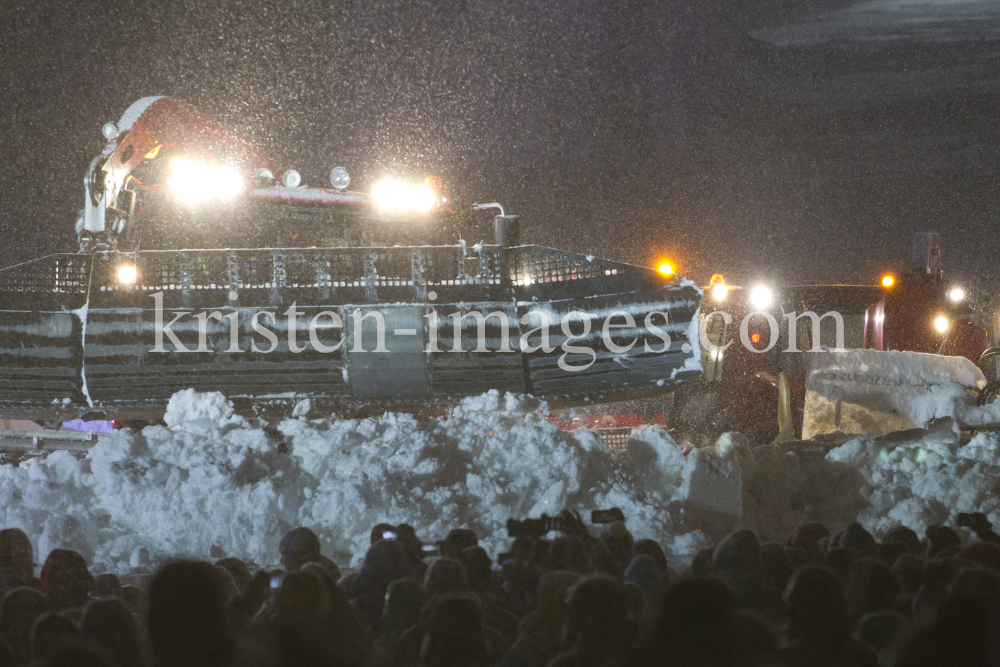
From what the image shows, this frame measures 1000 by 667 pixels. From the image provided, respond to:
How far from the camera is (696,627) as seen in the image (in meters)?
2.26

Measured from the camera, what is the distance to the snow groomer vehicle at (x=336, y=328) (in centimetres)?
581

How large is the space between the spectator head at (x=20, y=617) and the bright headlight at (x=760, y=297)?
5.94 m

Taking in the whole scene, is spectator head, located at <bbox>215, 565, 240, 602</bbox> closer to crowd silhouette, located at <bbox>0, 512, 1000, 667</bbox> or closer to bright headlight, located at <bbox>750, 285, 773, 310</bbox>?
crowd silhouette, located at <bbox>0, 512, 1000, 667</bbox>

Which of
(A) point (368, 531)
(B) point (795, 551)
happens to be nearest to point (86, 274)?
(A) point (368, 531)

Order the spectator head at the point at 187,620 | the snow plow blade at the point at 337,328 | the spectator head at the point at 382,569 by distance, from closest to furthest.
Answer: the spectator head at the point at 187,620, the spectator head at the point at 382,569, the snow plow blade at the point at 337,328

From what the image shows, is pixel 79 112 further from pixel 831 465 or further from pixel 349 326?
pixel 831 465

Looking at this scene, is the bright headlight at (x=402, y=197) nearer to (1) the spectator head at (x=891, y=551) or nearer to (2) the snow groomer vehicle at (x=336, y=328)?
(2) the snow groomer vehicle at (x=336, y=328)

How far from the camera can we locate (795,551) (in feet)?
12.1

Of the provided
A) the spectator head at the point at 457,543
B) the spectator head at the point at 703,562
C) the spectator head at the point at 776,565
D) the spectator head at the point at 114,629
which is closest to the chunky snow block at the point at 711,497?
the spectator head at the point at 703,562

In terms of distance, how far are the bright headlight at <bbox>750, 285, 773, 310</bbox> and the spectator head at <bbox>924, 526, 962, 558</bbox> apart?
12.1 feet

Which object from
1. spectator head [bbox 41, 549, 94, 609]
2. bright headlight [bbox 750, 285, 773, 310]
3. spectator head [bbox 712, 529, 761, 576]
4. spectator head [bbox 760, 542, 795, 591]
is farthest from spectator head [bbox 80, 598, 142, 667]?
bright headlight [bbox 750, 285, 773, 310]

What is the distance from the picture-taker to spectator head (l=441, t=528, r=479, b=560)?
3752 millimetres

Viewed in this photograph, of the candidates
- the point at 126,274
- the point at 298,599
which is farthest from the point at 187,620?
the point at 126,274

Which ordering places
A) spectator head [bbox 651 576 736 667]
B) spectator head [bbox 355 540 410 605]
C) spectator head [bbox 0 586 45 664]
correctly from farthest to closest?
spectator head [bbox 355 540 410 605]
spectator head [bbox 0 586 45 664]
spectator head [bbox 651 576 736 667]
